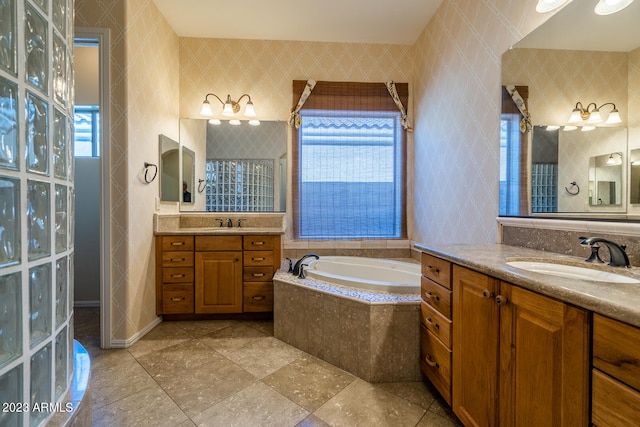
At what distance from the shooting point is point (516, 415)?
37.2 inches

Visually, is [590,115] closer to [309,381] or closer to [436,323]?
[436,323]

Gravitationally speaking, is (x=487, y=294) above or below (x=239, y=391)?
above

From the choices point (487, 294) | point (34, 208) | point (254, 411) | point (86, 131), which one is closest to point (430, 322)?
point (487, 294)

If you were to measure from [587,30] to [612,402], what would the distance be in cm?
155

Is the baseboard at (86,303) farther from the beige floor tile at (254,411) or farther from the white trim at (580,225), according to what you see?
the white trim at (580,225)

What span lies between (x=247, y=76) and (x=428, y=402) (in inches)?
129

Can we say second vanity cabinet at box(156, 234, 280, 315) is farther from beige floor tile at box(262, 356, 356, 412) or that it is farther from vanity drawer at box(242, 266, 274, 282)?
beige floor tile at box(262, 356, 356, 412)

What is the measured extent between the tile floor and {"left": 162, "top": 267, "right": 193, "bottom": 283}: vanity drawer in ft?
1.73

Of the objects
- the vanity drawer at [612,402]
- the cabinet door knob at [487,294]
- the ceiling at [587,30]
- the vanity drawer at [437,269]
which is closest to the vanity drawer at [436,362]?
the vanity drawer at [437,269]

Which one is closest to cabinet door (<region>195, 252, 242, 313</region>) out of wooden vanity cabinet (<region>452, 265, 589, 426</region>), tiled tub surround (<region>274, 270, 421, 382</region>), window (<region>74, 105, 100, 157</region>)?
tiled tub surround (<region>274, 270, 421, 382</region>)

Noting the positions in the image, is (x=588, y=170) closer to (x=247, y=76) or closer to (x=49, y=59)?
(x=49, y=59)

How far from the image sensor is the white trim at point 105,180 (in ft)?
6.73

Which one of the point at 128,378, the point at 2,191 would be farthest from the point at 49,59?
the point at 128,378

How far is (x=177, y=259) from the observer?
2.54 meters
